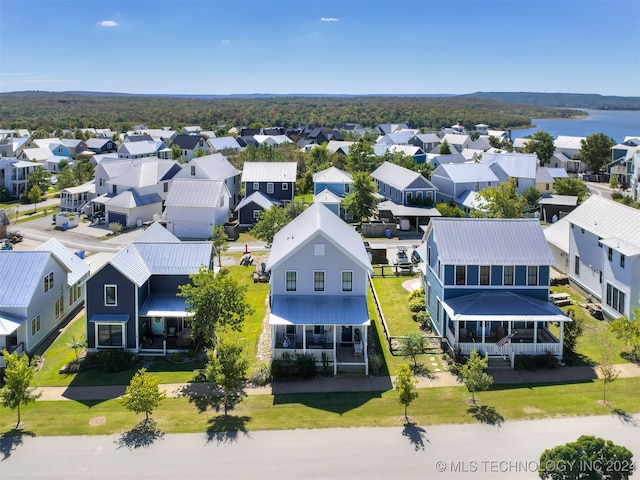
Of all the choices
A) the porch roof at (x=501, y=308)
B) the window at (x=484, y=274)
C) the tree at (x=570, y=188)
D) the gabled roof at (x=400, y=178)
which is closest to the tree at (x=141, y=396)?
the porch roof at (x=501, y=308)

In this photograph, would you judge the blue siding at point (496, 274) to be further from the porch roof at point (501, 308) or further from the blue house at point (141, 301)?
the blue house at point (141, 301)

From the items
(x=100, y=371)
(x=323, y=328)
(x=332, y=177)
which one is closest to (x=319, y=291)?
(x=323, y=328)

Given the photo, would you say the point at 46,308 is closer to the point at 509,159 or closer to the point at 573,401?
the point at 573,401

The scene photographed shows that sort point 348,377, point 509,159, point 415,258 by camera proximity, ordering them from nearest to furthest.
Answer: point 348,377, point 415,258, point 509,159

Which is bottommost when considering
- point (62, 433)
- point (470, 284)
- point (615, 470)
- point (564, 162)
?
point (62, 433)

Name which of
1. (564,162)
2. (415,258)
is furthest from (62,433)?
(564,162)

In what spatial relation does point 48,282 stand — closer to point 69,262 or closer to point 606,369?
point 69,262
